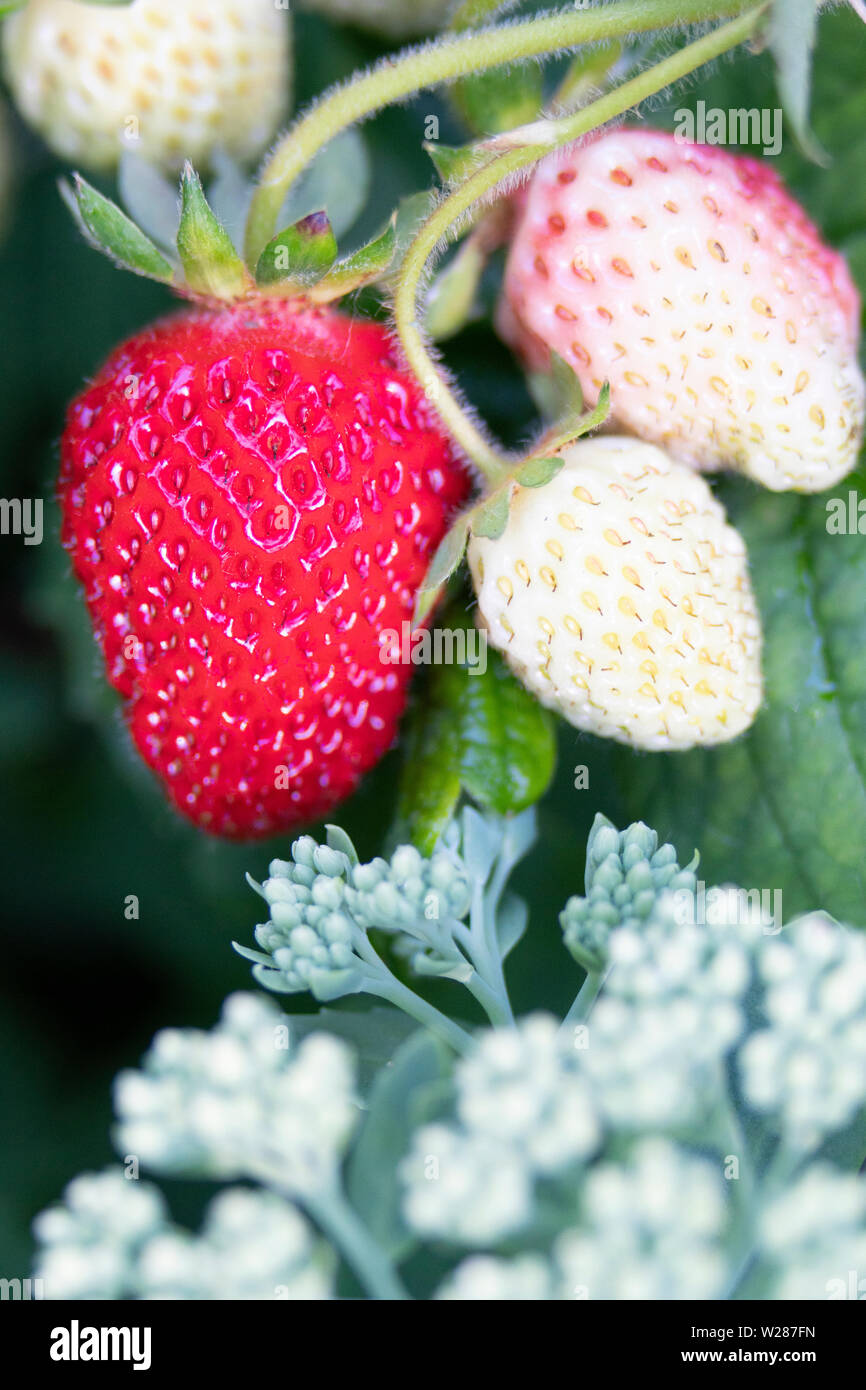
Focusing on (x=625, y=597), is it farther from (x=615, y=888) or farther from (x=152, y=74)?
(x=152, y=74)

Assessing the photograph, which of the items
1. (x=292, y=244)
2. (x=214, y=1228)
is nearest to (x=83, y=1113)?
(x=214, y=1228)

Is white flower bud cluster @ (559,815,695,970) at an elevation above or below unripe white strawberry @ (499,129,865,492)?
below

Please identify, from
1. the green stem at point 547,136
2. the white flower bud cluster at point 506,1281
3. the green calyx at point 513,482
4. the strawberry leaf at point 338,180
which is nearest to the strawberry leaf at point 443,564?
the green calyx at point 513,482

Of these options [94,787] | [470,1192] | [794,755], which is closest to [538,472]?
[794,755]

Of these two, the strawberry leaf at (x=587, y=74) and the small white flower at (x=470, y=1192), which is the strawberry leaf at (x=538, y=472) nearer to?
the strawberry leaf at (x=587, y=74)

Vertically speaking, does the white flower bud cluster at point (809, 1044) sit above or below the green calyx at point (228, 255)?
below

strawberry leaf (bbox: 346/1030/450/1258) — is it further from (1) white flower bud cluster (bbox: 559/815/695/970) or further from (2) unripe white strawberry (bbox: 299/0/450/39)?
(2) unripe white strawberry (bbox: 299/0/450/39)

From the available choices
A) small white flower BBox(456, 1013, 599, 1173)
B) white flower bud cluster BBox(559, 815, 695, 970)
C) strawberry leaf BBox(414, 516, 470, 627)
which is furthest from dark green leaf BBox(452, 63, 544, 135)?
small white flower BBox(456, 1013, 599, 1173)
